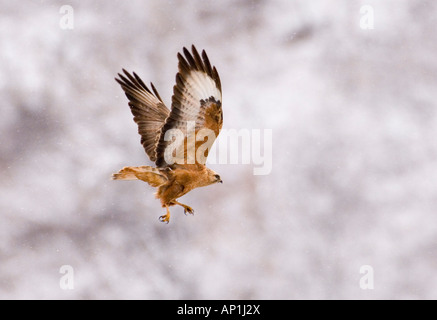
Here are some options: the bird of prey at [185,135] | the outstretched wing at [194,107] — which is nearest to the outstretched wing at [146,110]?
the bird of prey at [185,135]

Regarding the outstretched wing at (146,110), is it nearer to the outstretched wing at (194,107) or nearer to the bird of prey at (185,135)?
the bird of prey at (185,135)

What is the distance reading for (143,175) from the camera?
23.2 feet

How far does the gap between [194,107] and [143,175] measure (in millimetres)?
896

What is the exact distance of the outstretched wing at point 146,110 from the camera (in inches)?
299

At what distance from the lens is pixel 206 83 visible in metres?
6.68

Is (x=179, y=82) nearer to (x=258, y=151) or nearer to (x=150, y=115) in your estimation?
(x=150, y=115)

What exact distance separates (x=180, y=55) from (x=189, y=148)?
95 centimetres

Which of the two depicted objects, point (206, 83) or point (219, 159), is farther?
point (219, 159)

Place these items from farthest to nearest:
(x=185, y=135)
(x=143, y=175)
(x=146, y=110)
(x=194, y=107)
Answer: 1. (x=146, y=110)
2. (x=143, y=175)
3. (x=185, y=135)
4. (x=194, y=107)

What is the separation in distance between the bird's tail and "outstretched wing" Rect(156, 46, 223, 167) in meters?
0.31

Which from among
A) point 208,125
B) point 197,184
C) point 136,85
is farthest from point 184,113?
point 136,85

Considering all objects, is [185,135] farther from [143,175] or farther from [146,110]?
[146,110]

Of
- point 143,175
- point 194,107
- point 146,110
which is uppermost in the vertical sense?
point 146,110

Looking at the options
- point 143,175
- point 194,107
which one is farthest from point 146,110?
point 194,107
